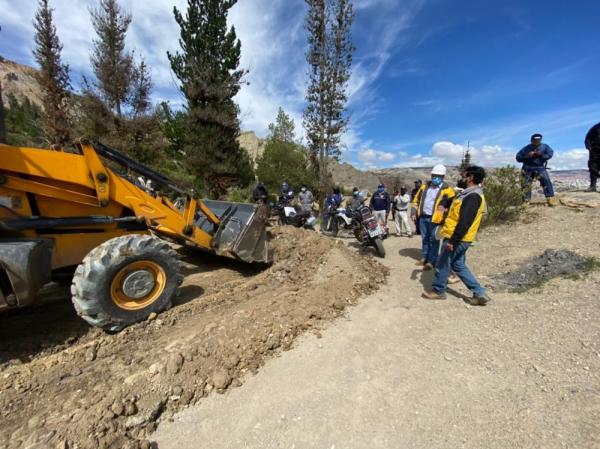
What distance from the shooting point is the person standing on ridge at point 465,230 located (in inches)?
146

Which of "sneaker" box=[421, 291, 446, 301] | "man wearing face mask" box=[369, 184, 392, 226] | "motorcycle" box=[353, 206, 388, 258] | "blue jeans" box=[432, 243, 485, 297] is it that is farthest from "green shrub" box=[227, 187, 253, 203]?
"blue jeans" box=[432, 243, 485, 297]

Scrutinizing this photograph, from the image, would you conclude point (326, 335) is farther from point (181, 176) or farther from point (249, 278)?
point (181, 176)

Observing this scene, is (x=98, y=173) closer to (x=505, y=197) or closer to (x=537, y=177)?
(x=505, y=197)

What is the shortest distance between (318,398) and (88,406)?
1691 mm

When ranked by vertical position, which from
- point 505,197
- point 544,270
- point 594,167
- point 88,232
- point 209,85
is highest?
point 209,85

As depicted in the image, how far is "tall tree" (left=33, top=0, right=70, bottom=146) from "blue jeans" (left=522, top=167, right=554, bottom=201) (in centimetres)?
1892

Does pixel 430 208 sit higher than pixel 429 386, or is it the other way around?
pixel 430 208

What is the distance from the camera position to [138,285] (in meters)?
3.50

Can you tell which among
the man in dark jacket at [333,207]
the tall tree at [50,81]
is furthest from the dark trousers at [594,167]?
the tall tree at [50,81]

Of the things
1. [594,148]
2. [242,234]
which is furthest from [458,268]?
[594,148]

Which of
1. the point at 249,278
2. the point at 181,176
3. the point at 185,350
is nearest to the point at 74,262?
the point at 185,350

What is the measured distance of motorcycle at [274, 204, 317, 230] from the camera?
1016 cm

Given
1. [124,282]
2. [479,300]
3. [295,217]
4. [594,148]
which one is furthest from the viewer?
[295,217]

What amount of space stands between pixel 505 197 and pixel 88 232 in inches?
350
